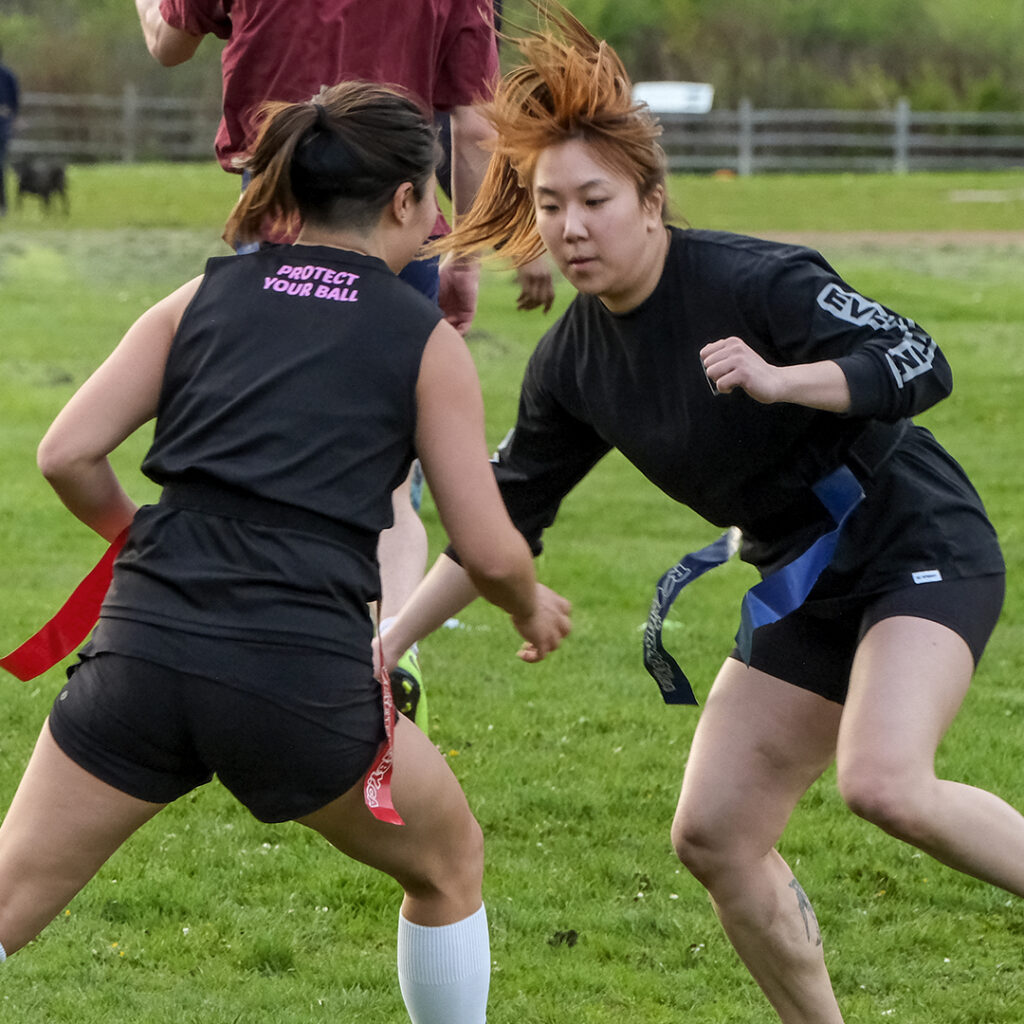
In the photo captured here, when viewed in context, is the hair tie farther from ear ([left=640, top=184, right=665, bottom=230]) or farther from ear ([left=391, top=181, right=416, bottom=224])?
ear ([left=640, top=184, right=665, bottom=230])

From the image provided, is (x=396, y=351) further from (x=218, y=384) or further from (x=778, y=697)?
(x=778, y=697)

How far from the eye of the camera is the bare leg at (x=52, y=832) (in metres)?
2.75

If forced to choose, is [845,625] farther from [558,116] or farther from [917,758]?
[558,116]

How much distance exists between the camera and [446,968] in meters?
3.11

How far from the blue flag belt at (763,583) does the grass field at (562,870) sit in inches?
33.4

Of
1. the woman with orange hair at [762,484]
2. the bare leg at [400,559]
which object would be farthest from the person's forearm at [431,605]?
the bare leg at [400,559]

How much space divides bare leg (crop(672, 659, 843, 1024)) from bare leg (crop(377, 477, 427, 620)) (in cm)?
164

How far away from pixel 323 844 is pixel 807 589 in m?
2.02

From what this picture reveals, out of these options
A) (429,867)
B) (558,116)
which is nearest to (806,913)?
(429,867)

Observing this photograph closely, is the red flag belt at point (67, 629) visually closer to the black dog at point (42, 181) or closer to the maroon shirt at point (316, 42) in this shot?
the maroon shirt at point (316, 42)

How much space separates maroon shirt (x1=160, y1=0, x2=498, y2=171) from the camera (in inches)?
187

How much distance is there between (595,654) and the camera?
6.64 meters

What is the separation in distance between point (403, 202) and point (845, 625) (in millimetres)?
1251

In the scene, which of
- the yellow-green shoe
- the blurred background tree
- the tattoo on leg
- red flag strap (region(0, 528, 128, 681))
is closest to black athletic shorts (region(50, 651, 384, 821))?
red flag strap (region(0, 528, 128, 681))
